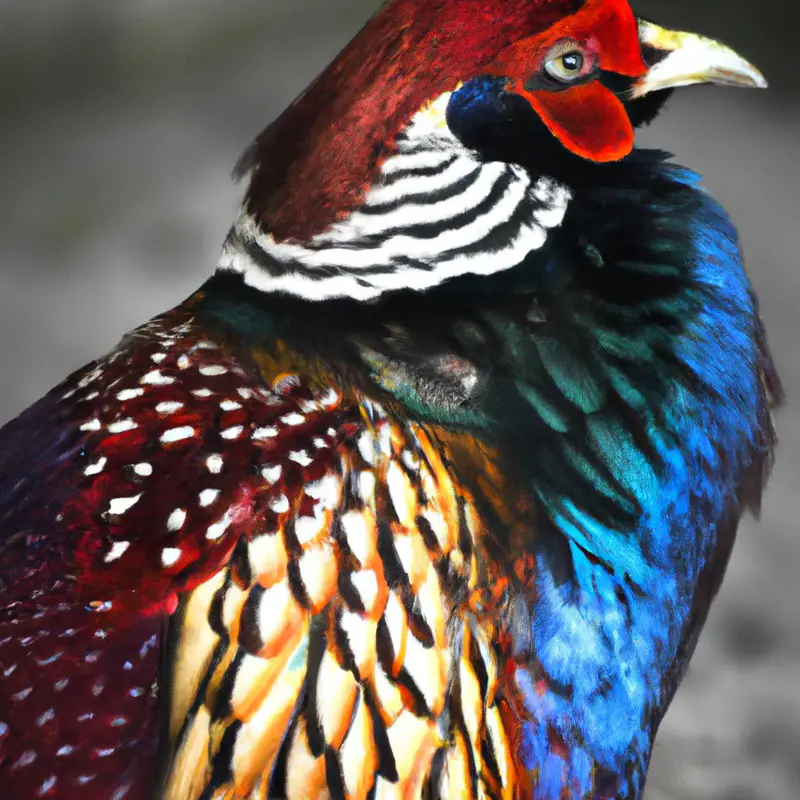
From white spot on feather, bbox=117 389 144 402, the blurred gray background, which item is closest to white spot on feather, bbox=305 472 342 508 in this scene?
white spot on feather, bbox=117 389 144 402

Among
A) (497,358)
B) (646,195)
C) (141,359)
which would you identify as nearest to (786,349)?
(646,195)

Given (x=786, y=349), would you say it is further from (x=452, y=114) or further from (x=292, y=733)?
(x=292, y=733)

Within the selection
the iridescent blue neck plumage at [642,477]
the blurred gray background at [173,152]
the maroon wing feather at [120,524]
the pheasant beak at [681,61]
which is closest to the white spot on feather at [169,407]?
the maroon wing feather at [120,524]

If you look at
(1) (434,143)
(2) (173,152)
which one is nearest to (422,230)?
(1) (434,143)

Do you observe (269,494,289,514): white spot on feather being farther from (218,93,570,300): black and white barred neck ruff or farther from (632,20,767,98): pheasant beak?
(632,20,767,98): pheasant beak

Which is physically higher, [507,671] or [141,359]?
[141,359]

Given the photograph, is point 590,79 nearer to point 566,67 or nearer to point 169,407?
point 566,67
